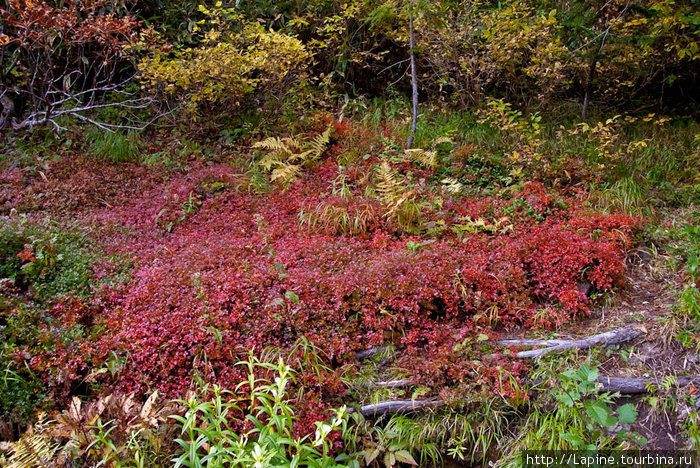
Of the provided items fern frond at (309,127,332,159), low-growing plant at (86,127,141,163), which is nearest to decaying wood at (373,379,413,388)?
fern frond at (309,127,332,159)

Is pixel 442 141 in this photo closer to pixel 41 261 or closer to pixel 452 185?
pixel 452 185

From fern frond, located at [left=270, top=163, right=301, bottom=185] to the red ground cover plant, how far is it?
687 mm

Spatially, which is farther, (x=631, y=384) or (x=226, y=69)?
(x=226, y=69)

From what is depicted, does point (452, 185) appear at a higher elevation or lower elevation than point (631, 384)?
higher

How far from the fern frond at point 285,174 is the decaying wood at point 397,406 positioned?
3.70 meters

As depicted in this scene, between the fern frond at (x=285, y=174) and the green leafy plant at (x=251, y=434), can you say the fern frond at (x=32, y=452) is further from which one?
the fern frond at (x=285, y=174)

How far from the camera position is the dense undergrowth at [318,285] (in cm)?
297

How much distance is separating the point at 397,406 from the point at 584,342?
1.69 m

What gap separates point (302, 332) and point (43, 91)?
22.7 ft

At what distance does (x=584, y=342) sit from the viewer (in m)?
3.58

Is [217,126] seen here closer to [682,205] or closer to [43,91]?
[43,91]

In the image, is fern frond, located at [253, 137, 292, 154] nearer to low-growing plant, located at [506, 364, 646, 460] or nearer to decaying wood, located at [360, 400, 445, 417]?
decaying wood, located at [360, 400, 445, 417]

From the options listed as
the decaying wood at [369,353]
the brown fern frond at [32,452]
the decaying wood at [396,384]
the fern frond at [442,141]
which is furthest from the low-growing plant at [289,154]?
the brown fern frond at [32,452]

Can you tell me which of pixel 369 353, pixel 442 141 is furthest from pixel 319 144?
pixel 369 353
